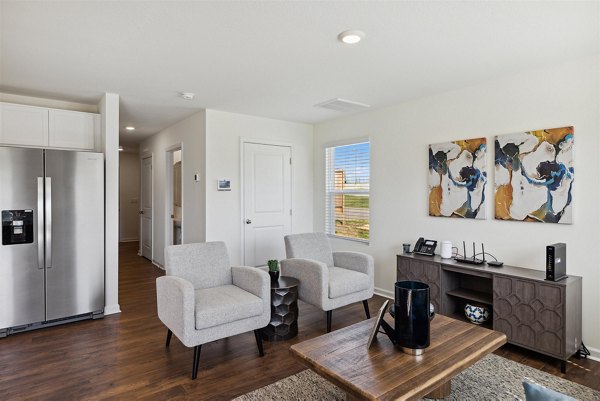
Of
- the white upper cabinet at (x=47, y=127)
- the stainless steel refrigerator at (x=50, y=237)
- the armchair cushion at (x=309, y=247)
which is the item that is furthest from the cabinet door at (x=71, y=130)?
the armchair cushion at (x=309, y=247)

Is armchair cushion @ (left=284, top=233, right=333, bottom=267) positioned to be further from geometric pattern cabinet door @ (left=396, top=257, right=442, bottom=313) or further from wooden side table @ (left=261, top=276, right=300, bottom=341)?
geometric pattern cabinet door @ (left=396, top=257, right=442, bottom=313)

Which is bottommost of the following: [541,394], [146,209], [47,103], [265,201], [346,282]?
[346,282]

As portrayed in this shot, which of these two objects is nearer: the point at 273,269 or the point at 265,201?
the point at 273,269

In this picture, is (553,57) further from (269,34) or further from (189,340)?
(189,340)

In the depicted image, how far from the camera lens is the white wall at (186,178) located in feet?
15.2

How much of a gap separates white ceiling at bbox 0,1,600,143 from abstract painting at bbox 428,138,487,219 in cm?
64

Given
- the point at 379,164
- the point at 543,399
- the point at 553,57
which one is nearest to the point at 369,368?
the point at 543,399

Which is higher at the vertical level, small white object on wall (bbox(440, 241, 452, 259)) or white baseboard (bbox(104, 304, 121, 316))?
small white object on wall (bbox(440, 241, 452, 259))

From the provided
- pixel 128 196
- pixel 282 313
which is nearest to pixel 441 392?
pixel 282 313

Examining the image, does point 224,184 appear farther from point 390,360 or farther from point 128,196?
point 128,196

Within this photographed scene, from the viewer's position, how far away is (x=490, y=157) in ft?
11.0

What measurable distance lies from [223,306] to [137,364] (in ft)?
2.79

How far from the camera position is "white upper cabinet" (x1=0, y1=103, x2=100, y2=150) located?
3586 mm

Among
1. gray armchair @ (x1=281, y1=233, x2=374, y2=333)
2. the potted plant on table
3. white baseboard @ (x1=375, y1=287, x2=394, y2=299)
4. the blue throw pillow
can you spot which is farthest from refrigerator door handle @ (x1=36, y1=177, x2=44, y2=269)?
the blue throw pillow
